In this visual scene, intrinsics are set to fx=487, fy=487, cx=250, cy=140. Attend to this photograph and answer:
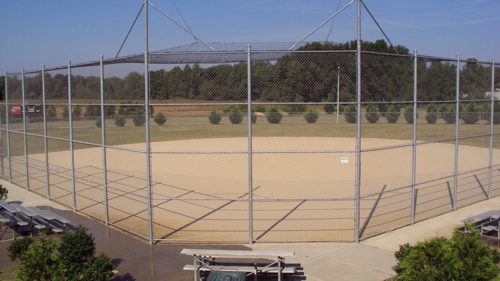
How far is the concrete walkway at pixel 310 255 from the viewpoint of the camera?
874 cm

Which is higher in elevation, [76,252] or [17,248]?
[76,252]

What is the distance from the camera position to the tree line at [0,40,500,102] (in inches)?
458

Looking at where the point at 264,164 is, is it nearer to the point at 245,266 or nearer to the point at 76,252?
the point at 245,266

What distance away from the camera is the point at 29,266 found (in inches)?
260

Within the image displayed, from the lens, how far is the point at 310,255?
9703 mm

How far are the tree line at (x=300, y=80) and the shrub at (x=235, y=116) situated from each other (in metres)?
16.1

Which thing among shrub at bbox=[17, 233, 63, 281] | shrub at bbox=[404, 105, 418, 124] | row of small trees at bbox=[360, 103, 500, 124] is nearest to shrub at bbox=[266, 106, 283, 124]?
row of small trees at bbox=[360, 103, 500, 124]

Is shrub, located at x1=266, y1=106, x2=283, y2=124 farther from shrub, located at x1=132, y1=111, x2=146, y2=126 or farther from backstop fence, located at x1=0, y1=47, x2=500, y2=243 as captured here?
shrub, located at x1=132, y1=111, x2=146, y2=126

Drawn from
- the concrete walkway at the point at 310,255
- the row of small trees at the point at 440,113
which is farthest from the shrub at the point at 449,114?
the concrete walkway at the point at 310,255

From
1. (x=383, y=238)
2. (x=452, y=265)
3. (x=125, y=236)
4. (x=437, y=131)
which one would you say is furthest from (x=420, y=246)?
(x=437, y=131)

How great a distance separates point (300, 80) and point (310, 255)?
516cm

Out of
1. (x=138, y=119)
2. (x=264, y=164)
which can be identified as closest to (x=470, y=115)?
(x=264, y=164)

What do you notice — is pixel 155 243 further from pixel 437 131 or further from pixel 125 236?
pixel 437 131

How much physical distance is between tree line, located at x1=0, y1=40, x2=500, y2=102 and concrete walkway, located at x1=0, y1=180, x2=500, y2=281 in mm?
3490
